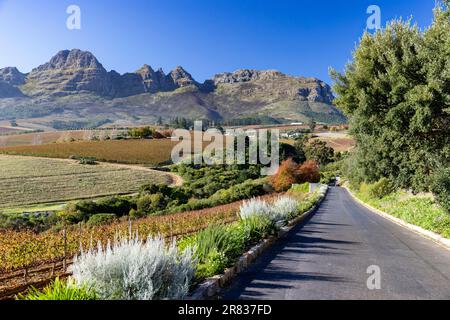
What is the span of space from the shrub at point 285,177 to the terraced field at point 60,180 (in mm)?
17676

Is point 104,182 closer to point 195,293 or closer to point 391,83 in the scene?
point 391,83

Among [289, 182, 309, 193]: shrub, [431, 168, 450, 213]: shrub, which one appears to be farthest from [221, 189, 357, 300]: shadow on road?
[289, 182, 309, 193]: shrub

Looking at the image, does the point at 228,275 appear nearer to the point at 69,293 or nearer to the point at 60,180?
the point at 69,293

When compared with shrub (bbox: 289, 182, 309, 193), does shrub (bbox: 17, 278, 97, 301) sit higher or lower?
higher

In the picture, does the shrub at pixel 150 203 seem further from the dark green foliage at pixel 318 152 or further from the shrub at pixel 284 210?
the dark green foliage at pixel 318 152

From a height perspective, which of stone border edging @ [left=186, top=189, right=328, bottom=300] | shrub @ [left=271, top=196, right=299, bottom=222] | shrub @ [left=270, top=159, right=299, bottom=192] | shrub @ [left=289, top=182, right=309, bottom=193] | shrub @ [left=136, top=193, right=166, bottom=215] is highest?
stone border edging @ [left=186, top=189, right=328, bottom=300]

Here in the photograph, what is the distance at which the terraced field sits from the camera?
5228 centimetres

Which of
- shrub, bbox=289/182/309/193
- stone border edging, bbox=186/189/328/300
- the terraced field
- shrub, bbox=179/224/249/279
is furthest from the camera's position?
shrub, bbox=289/182/309/193

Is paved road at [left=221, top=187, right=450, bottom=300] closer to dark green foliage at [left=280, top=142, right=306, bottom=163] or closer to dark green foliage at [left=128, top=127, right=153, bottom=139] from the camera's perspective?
dark green foliage at [left=280, top=142, right=306, bottom=163]

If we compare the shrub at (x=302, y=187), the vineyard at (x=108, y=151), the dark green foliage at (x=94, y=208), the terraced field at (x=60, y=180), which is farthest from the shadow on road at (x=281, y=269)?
the vineyard at (x=108, y=151)

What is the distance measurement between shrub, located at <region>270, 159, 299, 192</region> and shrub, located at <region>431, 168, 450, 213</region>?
3718 cm

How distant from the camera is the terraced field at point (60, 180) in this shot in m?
52.3

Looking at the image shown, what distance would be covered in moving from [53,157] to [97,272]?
7907cm

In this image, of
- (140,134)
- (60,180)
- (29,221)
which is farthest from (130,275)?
(140,134)
